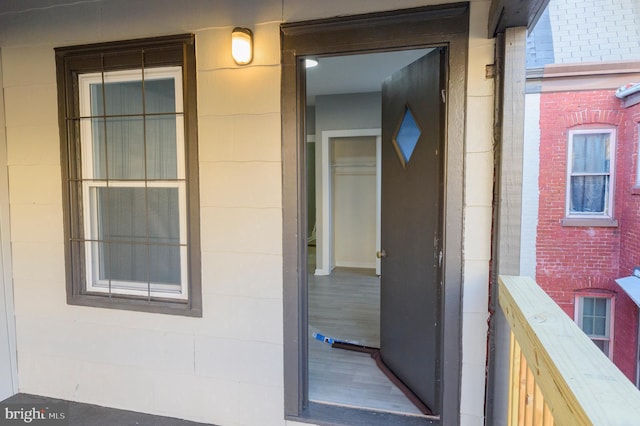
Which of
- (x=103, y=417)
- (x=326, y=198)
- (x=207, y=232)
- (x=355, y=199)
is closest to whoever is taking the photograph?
(x=207, y=232)

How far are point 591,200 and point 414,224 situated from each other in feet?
3.11

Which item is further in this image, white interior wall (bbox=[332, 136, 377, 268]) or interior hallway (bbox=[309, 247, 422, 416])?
white interior wall (bbox=[332, 136, 377, 268])

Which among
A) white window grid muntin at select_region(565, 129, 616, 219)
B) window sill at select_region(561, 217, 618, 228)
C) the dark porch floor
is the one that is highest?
white window grid muntin at select_region(565, 129, 616, 219)

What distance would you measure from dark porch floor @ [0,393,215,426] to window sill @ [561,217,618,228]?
2450 mm

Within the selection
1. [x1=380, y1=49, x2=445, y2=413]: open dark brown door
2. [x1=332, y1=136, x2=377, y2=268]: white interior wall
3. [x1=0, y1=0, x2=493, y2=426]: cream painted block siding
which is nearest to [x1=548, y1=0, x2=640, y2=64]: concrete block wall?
[x1=0, y1=0, x2=493, y2=426]: cream painted block siding

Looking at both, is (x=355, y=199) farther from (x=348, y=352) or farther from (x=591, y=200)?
(x=591, y=200)

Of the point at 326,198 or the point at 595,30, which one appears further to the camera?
the point at 326,198

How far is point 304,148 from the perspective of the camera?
2105 mm

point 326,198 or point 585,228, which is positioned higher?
point 326,198

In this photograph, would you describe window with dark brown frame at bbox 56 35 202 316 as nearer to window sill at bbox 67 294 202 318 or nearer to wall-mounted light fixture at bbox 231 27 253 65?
window sill at bbox 67 294 202 318

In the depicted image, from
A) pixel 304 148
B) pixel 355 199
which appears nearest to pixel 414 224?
pixel 304 148

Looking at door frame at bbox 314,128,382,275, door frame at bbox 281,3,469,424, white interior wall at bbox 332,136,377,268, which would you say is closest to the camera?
door frame at bbox 281,3,469,424

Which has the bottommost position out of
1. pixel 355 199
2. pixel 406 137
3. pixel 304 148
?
pixel 355 199

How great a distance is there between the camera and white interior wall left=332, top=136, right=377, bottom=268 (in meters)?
6.16
